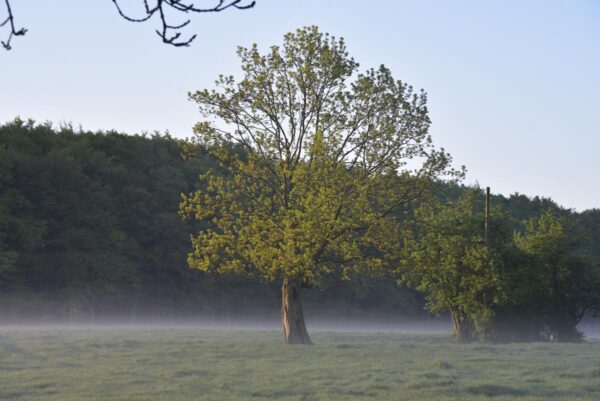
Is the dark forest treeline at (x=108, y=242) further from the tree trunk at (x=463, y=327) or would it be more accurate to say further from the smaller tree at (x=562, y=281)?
the tree trunk at (x=463, y=327)

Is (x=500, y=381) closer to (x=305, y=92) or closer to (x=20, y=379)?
(x=20, y=379)

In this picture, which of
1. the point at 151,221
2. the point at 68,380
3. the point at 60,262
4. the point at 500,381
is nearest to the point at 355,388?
the point at 500,381

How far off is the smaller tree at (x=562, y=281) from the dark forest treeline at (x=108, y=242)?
13.5 metres

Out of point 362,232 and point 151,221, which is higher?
point 151,221

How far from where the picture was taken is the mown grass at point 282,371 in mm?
20844

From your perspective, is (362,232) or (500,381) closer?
(500,381)

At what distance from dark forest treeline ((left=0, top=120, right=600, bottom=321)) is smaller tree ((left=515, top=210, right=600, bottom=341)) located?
1352cm

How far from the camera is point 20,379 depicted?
2380cm

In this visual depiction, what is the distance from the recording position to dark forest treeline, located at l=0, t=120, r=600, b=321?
2805 inches

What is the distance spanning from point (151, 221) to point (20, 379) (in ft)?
192

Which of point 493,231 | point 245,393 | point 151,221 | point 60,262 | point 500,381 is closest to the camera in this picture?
point 245,393

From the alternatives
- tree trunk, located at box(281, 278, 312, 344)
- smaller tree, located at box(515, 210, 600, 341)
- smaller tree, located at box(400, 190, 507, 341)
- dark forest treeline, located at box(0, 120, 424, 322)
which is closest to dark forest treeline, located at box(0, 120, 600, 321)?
dark forest treeline, located at box(0, 120, 424, 322)

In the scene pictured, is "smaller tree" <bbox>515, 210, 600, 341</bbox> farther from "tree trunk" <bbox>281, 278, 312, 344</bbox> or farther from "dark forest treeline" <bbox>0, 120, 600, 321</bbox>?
"tree trunk" <bbox>281, 278, 312, 344</bbox>

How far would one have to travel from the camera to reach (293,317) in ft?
133
